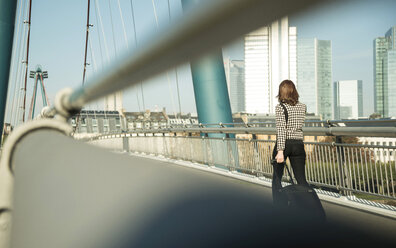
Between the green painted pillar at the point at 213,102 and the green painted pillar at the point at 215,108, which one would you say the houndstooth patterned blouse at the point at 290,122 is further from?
the green painted pillar at the point at 213,102

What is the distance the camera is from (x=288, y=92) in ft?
15.5

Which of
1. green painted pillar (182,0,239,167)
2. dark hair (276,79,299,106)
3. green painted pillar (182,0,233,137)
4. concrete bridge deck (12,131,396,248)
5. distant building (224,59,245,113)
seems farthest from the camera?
green painted pillar (182,0,233,137)

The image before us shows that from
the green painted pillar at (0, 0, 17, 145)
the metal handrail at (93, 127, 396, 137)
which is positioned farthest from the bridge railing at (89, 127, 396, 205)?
the green painted pillar at (0, 0, 17, 145)

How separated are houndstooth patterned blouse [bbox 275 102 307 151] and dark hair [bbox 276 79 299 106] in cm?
6

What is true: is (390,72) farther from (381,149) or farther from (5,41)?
(5,41)

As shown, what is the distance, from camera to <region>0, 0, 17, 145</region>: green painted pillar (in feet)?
32.0

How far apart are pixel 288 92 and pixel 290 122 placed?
35cm

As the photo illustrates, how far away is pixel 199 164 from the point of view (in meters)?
10.7

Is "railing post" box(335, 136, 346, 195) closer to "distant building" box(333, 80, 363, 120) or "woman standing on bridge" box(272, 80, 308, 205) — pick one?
"distant building" box(333, 80, 363, 120)

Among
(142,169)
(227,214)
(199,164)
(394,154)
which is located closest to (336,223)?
(227,214)

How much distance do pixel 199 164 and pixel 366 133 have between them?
19.2 feet

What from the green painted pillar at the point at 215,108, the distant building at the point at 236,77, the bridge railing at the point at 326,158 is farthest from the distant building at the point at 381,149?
the green painted pillar at the point at 215,108

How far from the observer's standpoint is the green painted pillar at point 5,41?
9766 mm

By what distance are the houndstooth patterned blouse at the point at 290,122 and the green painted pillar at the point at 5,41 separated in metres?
7.48
